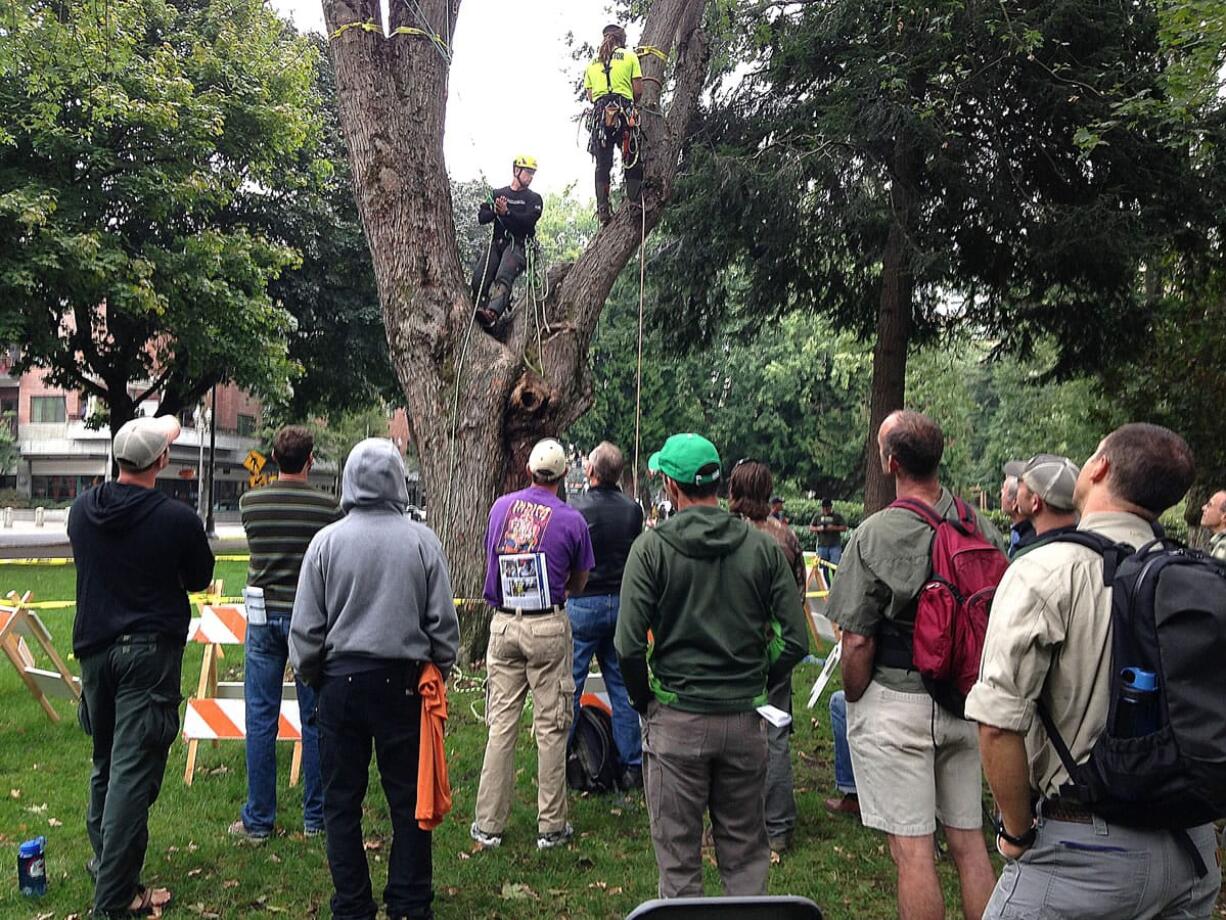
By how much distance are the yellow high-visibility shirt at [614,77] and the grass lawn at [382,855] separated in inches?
213

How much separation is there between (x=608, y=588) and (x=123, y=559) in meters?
2.50

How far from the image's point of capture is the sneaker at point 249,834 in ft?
16.1

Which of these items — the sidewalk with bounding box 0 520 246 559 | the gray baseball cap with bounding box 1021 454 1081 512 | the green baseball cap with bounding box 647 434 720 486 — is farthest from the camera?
the sidewalk with bounding box 0 520 246 559

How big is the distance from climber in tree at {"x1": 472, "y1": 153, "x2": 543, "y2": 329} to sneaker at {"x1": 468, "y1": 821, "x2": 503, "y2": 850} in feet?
16.1

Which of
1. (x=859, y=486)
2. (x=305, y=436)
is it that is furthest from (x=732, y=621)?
(x=859, y=486)

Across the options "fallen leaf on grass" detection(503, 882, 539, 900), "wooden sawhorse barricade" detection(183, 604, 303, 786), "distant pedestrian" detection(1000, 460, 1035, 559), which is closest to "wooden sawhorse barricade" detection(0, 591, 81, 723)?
"wooden sawhorse barricade" detection(183, 604, 303, 786)

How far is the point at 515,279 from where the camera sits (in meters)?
9.20

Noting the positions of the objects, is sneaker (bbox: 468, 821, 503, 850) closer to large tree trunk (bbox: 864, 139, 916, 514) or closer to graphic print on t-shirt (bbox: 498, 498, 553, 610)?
graphic print on t-shirt (bbox: 498, 498, 553, 610)

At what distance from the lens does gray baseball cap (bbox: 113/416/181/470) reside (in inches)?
Answer: 157

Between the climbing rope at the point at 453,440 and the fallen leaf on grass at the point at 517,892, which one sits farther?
the climbing rope at the point at 453,440

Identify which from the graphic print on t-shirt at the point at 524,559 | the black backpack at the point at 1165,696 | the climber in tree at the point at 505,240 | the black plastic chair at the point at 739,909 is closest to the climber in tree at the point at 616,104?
the climber in tree at the point at 505,240

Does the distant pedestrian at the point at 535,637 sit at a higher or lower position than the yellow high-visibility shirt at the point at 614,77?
lower

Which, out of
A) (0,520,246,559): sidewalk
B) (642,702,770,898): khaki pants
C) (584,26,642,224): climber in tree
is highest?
(584,26,642,224): climber in tree

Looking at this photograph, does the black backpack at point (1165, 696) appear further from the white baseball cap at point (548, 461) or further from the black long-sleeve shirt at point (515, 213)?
the black long-sleeve shirt at point (515, 213)
